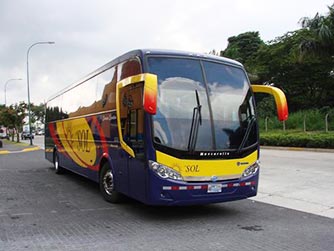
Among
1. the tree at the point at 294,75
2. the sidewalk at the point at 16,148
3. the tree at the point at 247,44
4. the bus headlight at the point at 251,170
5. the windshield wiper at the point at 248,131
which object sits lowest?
the sidewalk at the point at 16,148

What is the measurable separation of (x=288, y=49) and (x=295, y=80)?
3.68 metres

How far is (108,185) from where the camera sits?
9.00 meters

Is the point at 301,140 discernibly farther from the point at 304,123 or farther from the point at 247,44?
the point at 247,44

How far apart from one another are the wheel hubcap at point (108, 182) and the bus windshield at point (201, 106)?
2.29 metres

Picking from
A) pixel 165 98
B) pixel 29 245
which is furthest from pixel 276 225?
pixel 29 245

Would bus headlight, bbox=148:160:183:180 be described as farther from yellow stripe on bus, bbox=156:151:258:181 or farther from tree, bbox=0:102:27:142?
tree, bbox=0:102:27:142

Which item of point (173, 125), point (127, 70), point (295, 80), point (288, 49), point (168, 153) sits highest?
point (288, 49)

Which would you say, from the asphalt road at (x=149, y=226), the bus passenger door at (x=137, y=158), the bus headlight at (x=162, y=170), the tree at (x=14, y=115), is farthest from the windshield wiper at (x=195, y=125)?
the tree at (x=14, y=115)

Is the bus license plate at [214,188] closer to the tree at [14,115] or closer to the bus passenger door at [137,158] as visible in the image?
the bus passenger door at [137,158]

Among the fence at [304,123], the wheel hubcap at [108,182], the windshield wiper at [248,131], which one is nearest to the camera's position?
the windshield wiper at [248,131]

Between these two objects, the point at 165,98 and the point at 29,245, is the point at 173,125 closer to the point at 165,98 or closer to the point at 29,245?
the point at 165,98

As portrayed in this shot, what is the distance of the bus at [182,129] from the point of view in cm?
685

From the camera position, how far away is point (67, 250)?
5.50 metres

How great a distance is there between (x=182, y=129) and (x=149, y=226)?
170 cm
